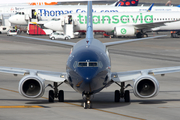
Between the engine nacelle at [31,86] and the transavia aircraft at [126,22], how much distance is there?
60.0 m

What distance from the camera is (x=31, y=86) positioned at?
55.7 feet

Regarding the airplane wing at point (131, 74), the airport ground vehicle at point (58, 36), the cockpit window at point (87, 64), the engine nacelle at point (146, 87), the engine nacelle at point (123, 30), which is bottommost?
the engine nacelle at point (146, 87)

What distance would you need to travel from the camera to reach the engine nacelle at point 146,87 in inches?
658

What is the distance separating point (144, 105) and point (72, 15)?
6179 centimetres

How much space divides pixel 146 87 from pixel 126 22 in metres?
61.6

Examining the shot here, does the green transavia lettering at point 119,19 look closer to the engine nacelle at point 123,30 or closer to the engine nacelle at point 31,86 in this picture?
the engine nacelle at point 123,30

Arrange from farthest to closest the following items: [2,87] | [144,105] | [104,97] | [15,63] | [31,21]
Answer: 1. [31,21]
2. [15,63]
3. [2,87]
4. [104,97]
5. [144,105]

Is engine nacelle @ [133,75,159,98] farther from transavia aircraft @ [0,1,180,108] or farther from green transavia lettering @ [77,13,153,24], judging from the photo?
green transavia lettering @ [77,13,153,24]

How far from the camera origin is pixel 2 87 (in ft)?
78.9

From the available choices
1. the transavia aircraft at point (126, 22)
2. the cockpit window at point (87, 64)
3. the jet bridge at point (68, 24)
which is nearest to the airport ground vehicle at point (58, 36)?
the jet bridge at point (68, 24)

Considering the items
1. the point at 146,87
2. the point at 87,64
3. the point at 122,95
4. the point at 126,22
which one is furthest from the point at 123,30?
the point at 87,64

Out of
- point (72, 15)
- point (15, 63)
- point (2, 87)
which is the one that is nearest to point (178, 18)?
point (72, 15)

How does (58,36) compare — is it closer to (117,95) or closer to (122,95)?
(122,95)

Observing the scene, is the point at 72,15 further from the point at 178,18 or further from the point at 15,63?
the point at 15,63
